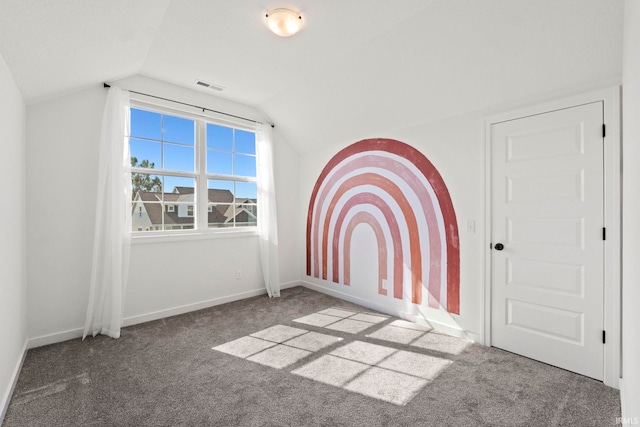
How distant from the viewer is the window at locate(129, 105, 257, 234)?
3.34 m

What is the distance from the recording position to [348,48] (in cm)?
268

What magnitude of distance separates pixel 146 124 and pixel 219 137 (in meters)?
0.87

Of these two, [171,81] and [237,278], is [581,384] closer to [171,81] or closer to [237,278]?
[237,278]

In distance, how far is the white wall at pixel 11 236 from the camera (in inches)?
71.7

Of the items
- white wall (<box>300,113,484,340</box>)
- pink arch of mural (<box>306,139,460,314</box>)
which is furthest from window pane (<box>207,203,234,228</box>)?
white wall (<box>300,113,484,340</box>)

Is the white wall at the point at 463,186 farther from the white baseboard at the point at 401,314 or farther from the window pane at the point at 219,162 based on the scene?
the window pane at the point at 219,162

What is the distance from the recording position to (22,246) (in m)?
2.44

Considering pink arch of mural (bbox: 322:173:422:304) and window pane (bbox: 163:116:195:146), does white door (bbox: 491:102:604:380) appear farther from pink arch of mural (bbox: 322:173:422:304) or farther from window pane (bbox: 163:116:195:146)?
window pane (bbox: 163:116:195:146)

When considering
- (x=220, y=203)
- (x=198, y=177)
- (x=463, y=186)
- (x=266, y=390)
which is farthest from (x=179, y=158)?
(x=463, y=186)

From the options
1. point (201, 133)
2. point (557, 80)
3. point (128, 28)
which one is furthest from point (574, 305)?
point (201, 133)

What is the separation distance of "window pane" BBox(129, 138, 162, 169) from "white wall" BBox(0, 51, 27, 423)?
35.6 inches

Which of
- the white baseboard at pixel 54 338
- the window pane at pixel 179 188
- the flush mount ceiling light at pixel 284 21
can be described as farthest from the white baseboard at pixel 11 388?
the flush mount ceiling light at pixel 284 21

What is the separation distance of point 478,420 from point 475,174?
1978 millimetres

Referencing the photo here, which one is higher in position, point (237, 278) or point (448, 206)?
point (448, 206)
